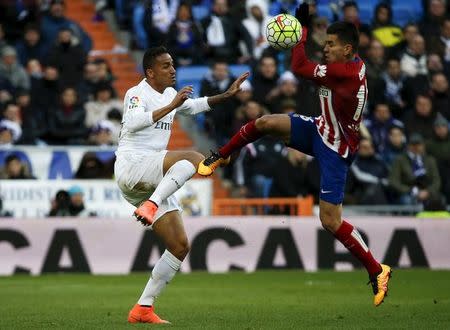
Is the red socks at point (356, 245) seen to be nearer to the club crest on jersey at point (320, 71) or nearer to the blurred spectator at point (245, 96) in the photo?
the club crest on jersey at point (320, 71)

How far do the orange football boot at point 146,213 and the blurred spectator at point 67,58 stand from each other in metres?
11.5

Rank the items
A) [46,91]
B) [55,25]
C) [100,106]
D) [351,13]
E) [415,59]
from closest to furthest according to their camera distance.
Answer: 1. [100,106]
2. [46,91]
3. [55,25]
4. [351,13]
5. [415,59]

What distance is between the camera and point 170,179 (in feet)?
37.5

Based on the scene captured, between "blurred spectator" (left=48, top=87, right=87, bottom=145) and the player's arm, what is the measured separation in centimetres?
941

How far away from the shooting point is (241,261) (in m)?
19.3

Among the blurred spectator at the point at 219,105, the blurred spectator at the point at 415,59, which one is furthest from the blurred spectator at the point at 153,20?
the blurred spectator at the point at 415,59

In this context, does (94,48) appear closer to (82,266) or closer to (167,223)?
(82,266)

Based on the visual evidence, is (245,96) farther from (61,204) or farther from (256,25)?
(61,204)

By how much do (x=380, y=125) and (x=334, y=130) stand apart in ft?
33.5

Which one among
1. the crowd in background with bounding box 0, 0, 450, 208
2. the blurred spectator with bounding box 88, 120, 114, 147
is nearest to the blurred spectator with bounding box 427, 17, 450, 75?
the crowd in background with bounding box 0, 0, 450, 208

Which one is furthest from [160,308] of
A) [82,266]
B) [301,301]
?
[82,266]

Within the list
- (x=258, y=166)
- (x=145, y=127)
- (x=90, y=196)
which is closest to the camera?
(x=145, y=127)

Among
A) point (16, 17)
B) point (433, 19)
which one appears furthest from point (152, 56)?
point (433, 19)

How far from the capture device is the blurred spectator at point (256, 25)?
77.3ft
